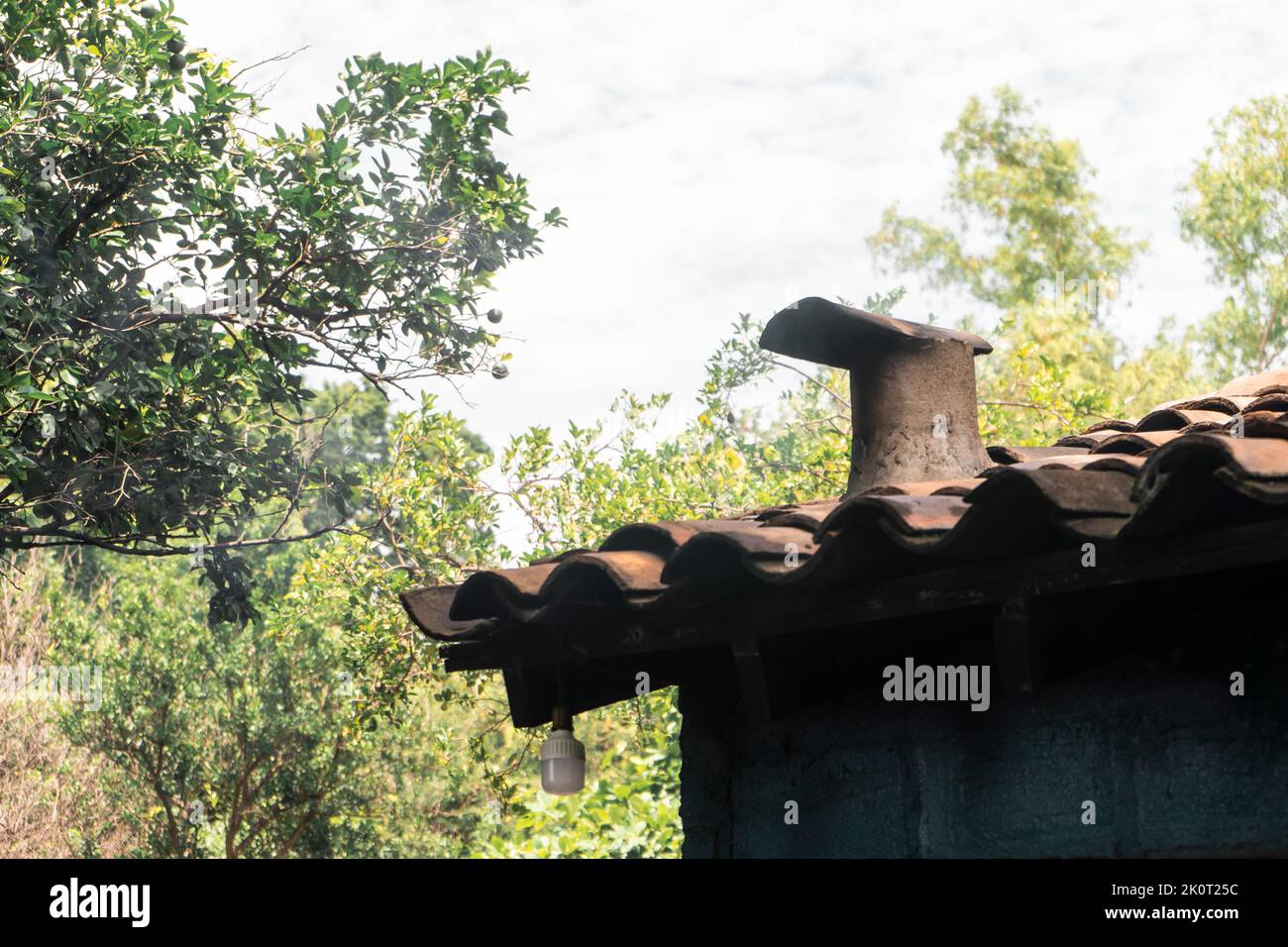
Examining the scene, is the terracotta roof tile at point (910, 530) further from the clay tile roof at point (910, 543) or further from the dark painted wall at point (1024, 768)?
the dark painted wall at point (1024, 768)

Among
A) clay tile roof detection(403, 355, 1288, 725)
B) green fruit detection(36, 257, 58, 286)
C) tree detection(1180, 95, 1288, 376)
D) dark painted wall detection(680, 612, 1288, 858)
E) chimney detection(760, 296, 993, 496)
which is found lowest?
dark painted wall detection(680, 612, 1288, 858)

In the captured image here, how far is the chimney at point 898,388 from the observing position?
483 cm

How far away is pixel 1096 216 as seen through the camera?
28.8m

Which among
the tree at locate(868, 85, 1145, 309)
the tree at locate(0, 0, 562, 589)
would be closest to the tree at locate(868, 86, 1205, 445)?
the tree at locate(868, 85, 1145, 309)

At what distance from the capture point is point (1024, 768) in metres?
3.50

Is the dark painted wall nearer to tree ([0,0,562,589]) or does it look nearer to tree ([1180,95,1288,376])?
tree ([0,0,562,589])

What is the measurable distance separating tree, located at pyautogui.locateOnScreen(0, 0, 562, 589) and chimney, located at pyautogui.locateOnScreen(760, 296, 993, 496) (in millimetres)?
4400

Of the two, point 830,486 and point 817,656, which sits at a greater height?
point 830,486

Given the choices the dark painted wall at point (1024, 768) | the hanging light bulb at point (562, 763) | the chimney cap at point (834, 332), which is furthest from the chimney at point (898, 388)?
the hanging light bulb at point (562, 763)

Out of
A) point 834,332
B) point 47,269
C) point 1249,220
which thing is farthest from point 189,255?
point 1249,220

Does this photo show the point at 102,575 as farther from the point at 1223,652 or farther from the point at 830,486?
the point at 1223,652

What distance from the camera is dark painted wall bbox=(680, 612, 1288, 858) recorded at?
10.1ft

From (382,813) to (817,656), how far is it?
14.1 metres
